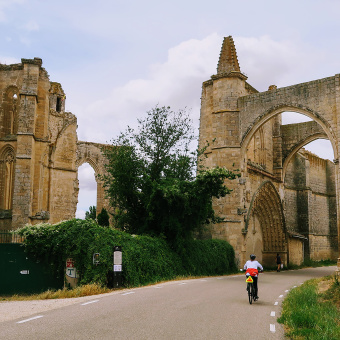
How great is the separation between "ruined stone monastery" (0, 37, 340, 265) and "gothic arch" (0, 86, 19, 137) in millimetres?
47

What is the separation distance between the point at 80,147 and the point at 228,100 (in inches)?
499

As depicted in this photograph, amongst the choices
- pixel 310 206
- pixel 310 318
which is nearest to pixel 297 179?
pixel 310 206

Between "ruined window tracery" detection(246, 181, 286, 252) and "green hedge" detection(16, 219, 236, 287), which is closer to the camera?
"green hedge" detection(16, 219, 236, 287)

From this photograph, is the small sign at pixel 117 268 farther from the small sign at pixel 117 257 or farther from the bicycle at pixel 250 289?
the bicycle at pixel 250 289

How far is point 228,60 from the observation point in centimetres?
2403

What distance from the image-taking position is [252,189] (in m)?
24.7

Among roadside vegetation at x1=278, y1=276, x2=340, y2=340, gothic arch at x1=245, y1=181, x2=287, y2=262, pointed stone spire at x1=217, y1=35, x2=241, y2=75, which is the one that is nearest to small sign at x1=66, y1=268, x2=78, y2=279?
roadside vegetation at x1=278, y1=276, x2=340, y2=340

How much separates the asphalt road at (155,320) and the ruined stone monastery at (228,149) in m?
11.2

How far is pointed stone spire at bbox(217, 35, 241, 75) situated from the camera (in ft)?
78.3

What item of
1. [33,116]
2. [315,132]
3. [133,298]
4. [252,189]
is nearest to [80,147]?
[33,116]

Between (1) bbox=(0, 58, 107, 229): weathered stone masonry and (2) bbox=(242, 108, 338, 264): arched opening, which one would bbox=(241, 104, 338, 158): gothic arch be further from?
(1) bbox=(0, 58, 107, 229): weathered stone masonry

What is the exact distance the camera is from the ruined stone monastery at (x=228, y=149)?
20125 millimetres

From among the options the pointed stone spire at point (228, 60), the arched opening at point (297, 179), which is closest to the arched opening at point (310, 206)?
the arched opening at point (297, 179)

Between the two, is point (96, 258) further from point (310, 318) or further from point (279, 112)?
point (279, 112)
